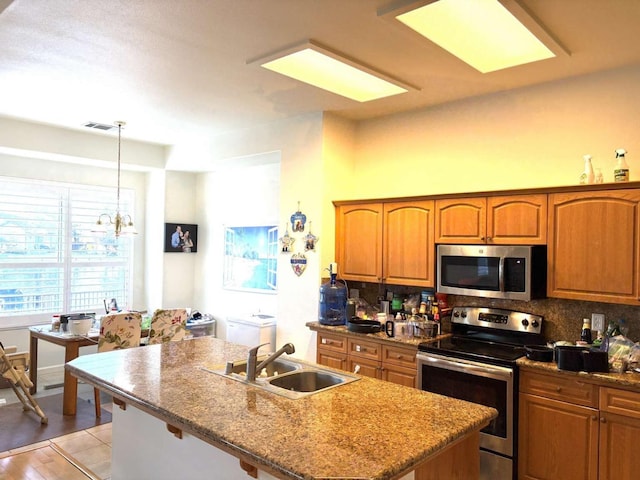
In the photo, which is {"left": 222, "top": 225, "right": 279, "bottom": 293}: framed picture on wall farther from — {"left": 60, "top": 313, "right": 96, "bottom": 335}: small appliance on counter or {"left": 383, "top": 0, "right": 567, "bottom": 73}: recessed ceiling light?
{"left": 383, "top": 0, "right": 567, "bottom": 73}: recessed ceiling light

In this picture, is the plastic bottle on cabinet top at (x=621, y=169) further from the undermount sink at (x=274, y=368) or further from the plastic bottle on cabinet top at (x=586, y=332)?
the undermount sink at (x=274, y=368)

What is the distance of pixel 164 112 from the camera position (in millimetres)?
4539

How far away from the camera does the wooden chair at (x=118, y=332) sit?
14.5ft

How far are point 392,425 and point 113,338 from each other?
134 inches

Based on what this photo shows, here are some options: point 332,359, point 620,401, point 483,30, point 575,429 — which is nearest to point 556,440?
point 575,429

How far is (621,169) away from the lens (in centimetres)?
305

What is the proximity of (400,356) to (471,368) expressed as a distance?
60 cm

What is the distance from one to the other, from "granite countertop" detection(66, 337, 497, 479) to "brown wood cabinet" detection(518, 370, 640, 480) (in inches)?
41.5

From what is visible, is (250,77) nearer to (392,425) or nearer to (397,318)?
(397,318)

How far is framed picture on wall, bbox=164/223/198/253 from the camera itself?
628cm

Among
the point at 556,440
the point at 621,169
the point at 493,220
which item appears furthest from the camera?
the point at 493,220

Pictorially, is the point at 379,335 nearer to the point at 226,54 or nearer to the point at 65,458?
the point at 226,54

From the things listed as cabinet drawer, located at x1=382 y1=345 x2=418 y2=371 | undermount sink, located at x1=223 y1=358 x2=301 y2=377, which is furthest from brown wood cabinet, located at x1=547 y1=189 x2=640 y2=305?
undermount sink, located at x1=223 y1=358 x2=301 y2=377

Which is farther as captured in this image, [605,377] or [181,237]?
[181,237]
